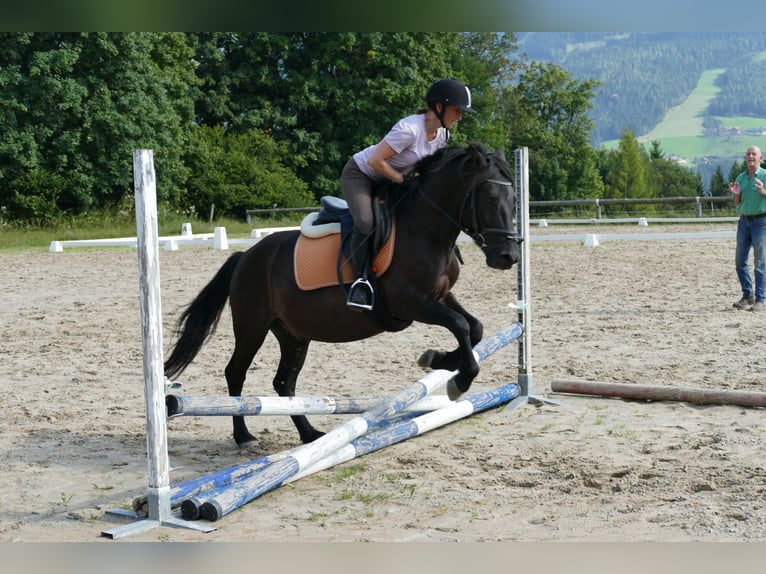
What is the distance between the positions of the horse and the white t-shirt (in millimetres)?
80

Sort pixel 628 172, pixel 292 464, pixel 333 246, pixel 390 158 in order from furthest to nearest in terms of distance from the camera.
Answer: pixel 628 172 < pixel 333 246 < pixel 390 158 < pixel 292 464

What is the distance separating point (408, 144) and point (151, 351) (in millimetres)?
2010

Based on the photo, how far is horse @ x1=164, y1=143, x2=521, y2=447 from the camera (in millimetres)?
5062

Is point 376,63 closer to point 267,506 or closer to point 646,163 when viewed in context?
point 267,506

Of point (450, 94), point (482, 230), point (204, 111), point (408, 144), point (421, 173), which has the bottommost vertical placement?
point (482, 230)

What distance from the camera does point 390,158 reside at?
5363mm

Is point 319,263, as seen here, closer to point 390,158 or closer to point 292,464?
point 390,158

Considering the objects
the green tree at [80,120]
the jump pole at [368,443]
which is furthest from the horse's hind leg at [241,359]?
the green tree at [80,120]

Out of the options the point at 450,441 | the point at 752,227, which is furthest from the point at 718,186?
the point at 450,441

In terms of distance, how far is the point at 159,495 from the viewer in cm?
414

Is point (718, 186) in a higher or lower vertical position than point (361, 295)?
higher

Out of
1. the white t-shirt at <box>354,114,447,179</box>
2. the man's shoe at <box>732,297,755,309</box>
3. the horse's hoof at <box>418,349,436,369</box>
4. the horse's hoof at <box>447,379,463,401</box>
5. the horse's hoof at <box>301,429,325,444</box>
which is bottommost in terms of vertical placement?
the horse's hoof at <box>301,429,325,444</box>

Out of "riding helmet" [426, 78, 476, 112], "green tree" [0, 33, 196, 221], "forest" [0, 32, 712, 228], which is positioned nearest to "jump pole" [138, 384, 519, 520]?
"riding helmet" [426, 78, 476, 112]

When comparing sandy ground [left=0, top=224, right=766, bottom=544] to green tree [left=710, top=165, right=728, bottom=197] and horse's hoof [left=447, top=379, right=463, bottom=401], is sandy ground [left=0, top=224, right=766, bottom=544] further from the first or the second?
green tree [left=710, top=165, right=728, bottom=197]
